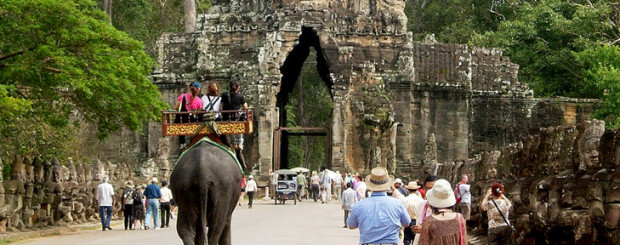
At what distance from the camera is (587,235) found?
12.8 metres

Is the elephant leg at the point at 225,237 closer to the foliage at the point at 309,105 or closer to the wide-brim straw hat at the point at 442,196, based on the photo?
the wide-brim straw hat at the point at 442,196

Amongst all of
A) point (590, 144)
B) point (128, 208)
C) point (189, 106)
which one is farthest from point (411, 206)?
point (128, 208)

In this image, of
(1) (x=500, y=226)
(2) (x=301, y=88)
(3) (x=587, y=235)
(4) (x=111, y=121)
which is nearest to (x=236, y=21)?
(4) (x=111, y=121)

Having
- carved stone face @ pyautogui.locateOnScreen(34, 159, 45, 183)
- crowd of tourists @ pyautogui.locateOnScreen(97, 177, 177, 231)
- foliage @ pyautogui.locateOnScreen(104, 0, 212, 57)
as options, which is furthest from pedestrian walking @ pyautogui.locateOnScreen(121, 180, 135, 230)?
foliage @ pyautogui.locateOnScreen(104, 0, 212, 57)

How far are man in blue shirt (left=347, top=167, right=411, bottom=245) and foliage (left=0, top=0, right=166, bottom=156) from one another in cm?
1349

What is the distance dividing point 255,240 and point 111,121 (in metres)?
10.5

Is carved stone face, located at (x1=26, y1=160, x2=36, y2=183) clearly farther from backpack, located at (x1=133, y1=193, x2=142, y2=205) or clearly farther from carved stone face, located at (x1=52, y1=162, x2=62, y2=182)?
backpack, located at (x1=133, y1=193, x2=142, y2=205)

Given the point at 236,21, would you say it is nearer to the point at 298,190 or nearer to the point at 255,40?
the point at 255,40

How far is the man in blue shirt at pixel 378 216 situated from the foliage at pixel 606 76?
34.7m

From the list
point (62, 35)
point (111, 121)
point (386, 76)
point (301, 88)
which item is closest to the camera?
point (62, 35)

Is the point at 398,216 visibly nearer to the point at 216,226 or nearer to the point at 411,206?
the point at 216,226

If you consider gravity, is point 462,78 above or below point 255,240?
above

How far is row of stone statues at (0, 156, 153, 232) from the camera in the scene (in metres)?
22.5

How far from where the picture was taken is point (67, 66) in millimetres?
26109
